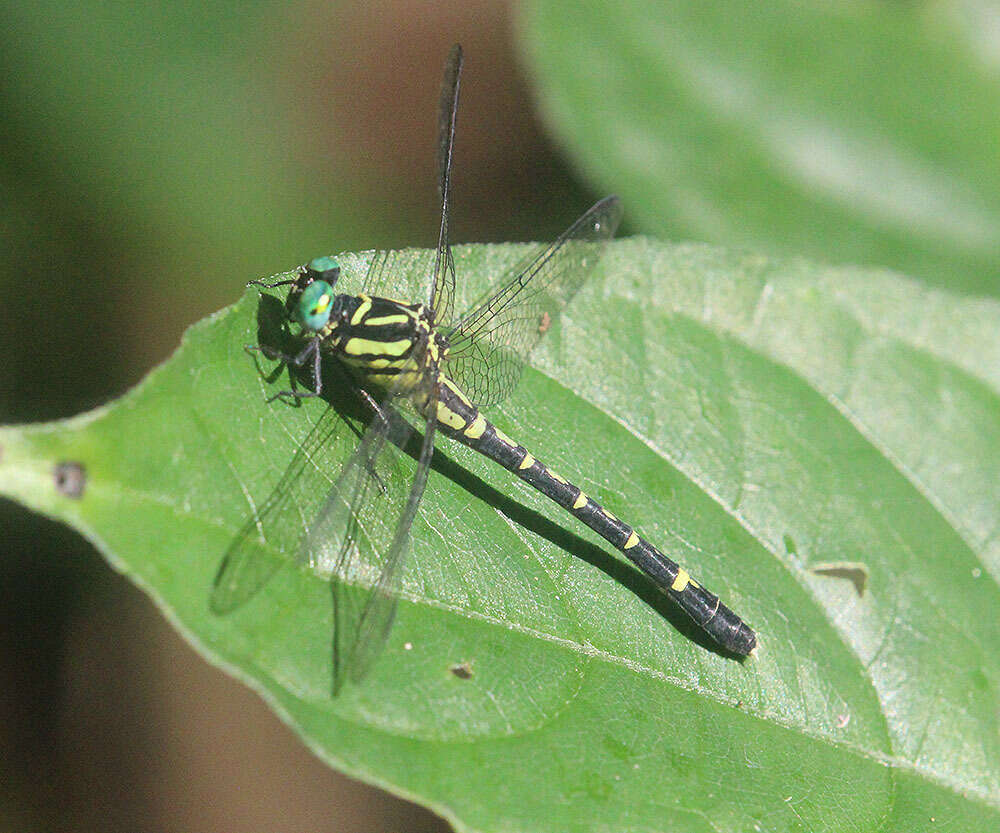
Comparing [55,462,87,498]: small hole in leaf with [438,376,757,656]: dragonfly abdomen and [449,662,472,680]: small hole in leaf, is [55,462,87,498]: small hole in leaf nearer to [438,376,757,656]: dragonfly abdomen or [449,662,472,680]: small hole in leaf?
[449,662,472,680]: small hole in leaf

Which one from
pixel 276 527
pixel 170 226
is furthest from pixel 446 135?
pixel 170 226

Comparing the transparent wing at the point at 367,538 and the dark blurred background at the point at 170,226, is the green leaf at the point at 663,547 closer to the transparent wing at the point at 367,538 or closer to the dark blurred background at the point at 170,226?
the transparent wing at the point at 367,538

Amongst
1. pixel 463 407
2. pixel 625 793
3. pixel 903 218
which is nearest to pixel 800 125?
pixel 903 218

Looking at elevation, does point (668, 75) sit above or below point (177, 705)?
above

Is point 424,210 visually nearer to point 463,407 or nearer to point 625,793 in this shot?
point 463,407

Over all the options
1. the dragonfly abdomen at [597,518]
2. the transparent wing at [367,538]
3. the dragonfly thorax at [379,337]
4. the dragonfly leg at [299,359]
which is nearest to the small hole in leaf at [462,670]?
the transparent wing at [367,538]

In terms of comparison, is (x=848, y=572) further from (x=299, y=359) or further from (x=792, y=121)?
(x=792, y=121)
